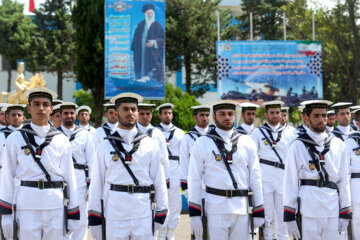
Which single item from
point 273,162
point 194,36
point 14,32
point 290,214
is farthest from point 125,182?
point 14,32

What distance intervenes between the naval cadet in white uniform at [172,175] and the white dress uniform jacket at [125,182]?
4103 millimetres

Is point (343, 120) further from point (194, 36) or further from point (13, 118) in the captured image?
point (194, 36)

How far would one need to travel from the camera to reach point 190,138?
34.4 feet

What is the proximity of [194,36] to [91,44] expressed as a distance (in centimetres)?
1113

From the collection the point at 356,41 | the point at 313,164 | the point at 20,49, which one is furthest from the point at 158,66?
the point at 20,49

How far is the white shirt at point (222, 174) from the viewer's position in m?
6.46

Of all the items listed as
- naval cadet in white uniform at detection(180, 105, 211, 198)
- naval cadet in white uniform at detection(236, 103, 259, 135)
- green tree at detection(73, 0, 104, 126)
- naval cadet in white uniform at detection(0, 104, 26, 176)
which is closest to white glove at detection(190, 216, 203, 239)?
naval cadet in white uniform at detection(180, 105, 211, 198)

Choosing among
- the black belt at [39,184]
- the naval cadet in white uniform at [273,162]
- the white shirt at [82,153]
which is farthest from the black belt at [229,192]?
the white shirt at [82,153]

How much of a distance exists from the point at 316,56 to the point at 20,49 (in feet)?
105

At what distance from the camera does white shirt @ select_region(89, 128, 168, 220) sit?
6090 mm

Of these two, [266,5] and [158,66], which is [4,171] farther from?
[266,5]

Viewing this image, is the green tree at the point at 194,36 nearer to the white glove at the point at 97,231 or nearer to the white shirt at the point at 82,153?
the white shirt at the point at 82,153

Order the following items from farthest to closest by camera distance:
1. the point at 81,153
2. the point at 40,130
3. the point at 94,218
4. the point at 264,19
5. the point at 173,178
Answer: the point at 264,19, the point at 173,178, the point at 81,153, the point at 40,130, the point at 94,218

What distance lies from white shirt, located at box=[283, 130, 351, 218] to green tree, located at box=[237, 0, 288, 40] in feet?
146
